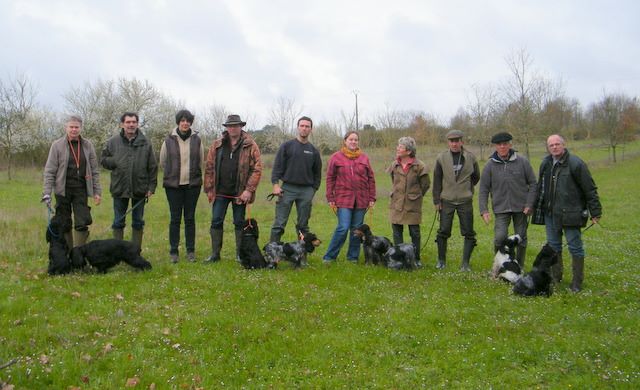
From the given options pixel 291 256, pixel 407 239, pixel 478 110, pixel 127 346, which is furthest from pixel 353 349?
pixel 478 110

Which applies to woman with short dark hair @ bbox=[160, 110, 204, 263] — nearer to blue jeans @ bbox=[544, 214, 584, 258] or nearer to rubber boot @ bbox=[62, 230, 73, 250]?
rubber boot @ bbox=[62, 230, 73, 250]

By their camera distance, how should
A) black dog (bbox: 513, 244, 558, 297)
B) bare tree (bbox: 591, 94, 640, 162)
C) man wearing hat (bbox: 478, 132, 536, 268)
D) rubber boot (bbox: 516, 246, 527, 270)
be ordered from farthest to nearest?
bare tree (bbox: 591, 94, 640, 162) → rubber boot (bbox: 516, 246, 527, 270) → man wearing hat (bbox: 478, 132, 536, 268) → black dog (bbox: 513, 244, 558, 297)

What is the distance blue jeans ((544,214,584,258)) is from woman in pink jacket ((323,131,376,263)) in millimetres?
3101

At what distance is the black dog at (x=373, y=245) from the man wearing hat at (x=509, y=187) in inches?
75.9

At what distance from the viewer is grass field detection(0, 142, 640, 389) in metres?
4.60

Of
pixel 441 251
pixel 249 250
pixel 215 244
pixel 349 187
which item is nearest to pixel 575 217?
pixel 441 251

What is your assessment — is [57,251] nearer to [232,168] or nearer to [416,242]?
[232,168]

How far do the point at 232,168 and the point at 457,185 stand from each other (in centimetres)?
399

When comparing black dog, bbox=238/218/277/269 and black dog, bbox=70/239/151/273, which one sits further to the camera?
black dog, bbox=238/218/277/269

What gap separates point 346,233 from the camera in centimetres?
894

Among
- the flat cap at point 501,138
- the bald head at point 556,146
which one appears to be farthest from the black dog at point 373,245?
the bald head at point 556,146

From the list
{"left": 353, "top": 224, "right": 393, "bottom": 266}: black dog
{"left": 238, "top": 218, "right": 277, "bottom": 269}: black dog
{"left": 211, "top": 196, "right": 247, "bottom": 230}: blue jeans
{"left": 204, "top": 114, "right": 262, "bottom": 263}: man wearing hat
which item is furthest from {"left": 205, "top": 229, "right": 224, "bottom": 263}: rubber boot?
{"left": 353, "top": 224, "right": 393, "bottom": 266}: black dog

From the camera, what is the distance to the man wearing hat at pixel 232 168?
8391mm

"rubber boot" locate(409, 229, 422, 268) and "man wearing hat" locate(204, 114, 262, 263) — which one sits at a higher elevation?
"man wearing hat" locate(204, 114, 262, 263)
